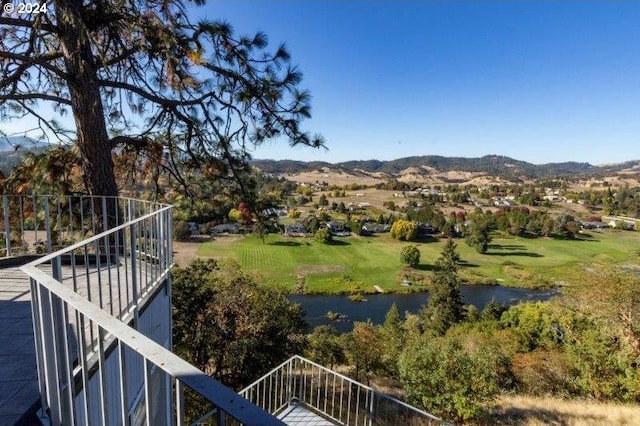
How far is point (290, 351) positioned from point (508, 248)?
1976 inches

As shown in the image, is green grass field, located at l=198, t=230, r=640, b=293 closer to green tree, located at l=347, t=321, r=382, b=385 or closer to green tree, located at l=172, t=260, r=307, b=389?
green tree, located at l=347, t=321, r=382, b=385

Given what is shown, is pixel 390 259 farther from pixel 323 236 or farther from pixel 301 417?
pixel 301 417

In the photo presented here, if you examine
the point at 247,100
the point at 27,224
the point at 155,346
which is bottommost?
the point at 27,224

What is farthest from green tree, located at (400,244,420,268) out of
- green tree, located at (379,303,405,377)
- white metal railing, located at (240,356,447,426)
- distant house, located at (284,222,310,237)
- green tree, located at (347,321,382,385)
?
white metal railing, located at (240,356,447,426)

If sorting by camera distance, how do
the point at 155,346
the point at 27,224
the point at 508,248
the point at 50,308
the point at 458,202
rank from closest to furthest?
the point at 155,346 → the point at 50,308 → the point at 27,224 → the point at 508,248 → the point at 458,202

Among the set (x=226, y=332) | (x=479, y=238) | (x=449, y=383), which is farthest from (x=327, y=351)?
(x=479, y=238)

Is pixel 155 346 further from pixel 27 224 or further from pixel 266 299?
pixel 266 299

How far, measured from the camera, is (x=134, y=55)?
5.03m

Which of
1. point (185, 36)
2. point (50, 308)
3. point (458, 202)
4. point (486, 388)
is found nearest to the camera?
→ point (50, 308)

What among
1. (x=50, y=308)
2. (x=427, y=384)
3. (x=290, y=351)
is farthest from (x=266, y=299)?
(x=50, y=308)

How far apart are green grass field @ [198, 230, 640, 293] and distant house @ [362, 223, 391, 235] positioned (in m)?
3.36

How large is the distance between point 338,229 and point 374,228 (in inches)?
268

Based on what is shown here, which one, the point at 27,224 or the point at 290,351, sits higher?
the point at 27,224

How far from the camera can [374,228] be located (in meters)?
63.4
